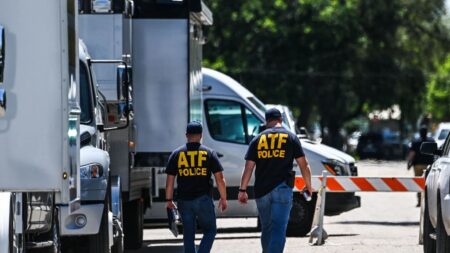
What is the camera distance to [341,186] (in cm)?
1928

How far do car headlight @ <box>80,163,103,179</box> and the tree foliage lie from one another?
51.5 m

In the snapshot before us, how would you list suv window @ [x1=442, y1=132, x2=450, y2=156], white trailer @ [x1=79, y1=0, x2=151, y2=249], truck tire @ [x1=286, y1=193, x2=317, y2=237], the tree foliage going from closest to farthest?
suv window @ [x1=442, y1=132, x2=450, y2=156] → white trailer @ [x1=79, y1=0, x2=151, y2=249] → truck tire @ [x1=286, y1=193, x2=317, y2=237] → the tree foliage

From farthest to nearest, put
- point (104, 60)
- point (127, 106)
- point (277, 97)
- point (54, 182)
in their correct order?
point (277, 97) < point (104, 60) < point (127, 106) < point (54, 182)

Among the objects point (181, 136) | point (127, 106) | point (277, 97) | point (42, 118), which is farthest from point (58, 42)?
point (277, 97)

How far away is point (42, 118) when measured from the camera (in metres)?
9.73

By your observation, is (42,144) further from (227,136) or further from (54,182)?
(227,136)

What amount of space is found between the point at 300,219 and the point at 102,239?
24.7 ft

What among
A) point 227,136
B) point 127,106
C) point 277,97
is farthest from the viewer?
point 277,97

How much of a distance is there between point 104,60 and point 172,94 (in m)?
1.78

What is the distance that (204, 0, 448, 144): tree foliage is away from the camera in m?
66.7

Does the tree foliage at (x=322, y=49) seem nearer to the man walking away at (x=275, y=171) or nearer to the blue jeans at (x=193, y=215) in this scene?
the man walking away at (x=275, y=171)

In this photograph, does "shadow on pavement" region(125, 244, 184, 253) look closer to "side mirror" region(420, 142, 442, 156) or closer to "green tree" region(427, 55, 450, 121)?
"side mirror" region(420, 142, 442, 156)

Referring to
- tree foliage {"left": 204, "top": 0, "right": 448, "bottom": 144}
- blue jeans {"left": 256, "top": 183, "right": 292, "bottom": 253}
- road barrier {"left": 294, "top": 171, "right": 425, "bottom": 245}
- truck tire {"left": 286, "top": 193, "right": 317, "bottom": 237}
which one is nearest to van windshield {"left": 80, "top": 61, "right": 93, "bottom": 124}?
blue jeans {"left": 256, "top": 183, "right": 292, "bottom": 253}

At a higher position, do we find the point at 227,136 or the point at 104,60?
the point at 104,60
